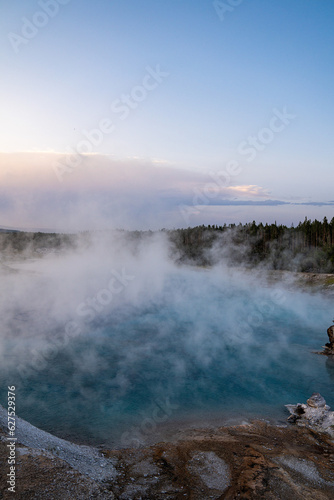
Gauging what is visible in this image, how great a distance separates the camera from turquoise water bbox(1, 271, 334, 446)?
10344 mm

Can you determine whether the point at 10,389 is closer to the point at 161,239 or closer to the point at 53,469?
the point at 53,469

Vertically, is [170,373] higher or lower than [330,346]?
lower

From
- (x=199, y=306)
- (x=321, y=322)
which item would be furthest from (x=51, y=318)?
(x=321, y=322)

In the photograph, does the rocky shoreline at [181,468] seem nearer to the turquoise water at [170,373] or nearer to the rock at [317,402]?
the rock at [317,402]

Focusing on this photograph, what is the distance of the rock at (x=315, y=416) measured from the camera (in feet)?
→ 31.2

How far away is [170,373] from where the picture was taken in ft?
46.6

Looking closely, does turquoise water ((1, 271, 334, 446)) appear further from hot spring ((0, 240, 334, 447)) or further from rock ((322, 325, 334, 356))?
rock ((322, 325, 334, 356))

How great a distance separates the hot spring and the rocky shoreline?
1381 millimetres

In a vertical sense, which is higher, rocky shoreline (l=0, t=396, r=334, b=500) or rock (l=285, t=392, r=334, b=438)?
rocky shoreline (l=0, t=396, r=334, b=500)

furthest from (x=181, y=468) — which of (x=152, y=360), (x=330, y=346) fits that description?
(x=330, y=346)

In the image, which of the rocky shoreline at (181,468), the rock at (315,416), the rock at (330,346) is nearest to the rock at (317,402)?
the rock at (315,416)

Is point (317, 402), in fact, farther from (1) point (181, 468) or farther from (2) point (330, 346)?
(2) point (330, 346)

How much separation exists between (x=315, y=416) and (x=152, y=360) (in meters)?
7.68

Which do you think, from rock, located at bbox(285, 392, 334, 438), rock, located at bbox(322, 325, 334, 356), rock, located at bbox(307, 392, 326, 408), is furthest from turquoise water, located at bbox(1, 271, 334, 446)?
rock, located at bbox(307, 392, 326, 408)
